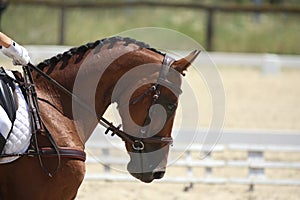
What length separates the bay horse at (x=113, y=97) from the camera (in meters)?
3.43

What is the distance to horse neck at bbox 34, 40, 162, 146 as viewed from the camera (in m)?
3.50

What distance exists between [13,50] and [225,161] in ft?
13.4

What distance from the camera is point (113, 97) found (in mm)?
3570

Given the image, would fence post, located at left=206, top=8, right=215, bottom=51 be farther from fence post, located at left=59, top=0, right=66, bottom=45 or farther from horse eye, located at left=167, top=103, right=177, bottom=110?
horse eye, located at left=167, top=103, right=177, bottom=110

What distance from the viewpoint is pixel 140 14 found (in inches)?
866

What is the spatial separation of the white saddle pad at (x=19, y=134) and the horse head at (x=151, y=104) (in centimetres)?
52

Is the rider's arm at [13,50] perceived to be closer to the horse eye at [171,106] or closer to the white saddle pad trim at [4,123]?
the white saddle pad trim at [4,123]

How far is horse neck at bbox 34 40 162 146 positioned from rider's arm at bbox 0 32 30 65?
0.74 ft

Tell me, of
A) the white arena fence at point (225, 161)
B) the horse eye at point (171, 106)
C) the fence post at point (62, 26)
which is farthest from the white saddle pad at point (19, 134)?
the fence post at point (62, 26)

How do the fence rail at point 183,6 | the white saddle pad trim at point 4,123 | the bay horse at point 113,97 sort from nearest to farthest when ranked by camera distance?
the white saddle pad trim at point 4,123
the bay horse at point 113,97
the fence rail at point 183,6

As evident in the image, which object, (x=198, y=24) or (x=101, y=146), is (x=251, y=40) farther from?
(x=101, y=146)

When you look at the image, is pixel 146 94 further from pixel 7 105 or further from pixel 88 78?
pixel 7 105

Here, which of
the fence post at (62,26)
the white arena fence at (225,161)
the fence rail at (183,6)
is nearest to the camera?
the white arena fence at (225,161)

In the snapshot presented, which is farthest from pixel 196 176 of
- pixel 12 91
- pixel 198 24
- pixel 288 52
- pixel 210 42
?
pixel 198 24
